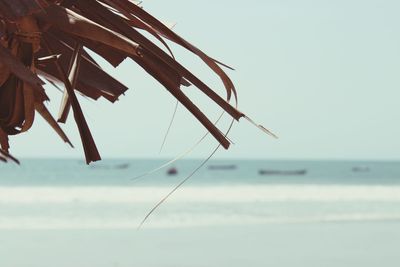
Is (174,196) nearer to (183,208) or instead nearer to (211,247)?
(183,208)

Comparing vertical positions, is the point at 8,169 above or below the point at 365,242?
below

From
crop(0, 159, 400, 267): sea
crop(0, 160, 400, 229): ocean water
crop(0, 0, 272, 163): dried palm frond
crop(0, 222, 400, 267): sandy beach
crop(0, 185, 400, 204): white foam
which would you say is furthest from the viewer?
crop(0, 185, 400, 204): white foam

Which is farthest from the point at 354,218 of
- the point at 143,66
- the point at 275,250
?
the point at 143,66

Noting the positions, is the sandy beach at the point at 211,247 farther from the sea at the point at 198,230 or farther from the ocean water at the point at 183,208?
the ocean water at the point at 183,208

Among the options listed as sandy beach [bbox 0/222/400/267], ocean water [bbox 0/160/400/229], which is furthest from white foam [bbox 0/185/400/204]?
sandy beach [bbox 0/222/400/267]

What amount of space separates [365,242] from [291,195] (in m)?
13.3

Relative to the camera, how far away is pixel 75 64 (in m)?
1.47

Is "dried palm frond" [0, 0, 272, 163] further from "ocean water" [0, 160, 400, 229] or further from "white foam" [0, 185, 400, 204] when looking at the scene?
"white foam" [0, 185, 400, 204]

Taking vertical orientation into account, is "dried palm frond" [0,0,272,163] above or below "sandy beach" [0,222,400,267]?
above

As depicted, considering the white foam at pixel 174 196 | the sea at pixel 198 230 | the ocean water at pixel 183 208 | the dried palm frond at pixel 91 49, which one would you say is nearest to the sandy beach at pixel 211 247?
the sea at pixel 198 230

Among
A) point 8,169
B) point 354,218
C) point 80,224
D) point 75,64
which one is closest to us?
point 75,64

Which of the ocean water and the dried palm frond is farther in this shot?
the ocean water

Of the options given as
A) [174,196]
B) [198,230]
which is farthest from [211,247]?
[174,196]

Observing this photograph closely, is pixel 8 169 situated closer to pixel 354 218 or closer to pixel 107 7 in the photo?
pixel 354 218
